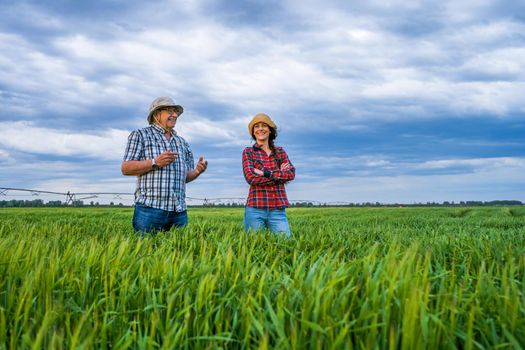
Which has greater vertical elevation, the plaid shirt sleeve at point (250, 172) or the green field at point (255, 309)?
the plaid shirt sleeve at point (250, 172)

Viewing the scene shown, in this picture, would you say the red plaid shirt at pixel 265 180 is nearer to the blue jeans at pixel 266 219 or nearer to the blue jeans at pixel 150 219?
the blue jeans at pixel 266 219

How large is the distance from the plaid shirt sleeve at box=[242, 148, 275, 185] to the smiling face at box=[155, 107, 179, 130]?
3.96 ft

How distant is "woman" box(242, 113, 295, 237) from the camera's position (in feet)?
23.2

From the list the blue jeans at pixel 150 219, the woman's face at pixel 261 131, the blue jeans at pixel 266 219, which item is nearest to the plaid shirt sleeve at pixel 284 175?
A: the blue jeans at pixel 266 219

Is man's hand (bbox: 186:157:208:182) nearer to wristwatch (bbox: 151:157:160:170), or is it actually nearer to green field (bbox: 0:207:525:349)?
wristwatch (bbox: 151:157:160:170)

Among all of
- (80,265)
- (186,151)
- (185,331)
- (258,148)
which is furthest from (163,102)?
(185,331)

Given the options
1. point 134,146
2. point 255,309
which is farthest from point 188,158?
point 255,309

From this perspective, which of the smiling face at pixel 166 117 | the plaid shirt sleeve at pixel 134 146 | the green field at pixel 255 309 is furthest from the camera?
the smiling face at pixel 166 117

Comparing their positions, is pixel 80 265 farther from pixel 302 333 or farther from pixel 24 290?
pixel 302 333

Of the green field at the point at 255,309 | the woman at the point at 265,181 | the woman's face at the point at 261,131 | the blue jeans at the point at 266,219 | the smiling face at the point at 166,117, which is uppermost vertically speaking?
the smiling face at the point at 166,117

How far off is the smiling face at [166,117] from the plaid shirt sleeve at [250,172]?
121cm

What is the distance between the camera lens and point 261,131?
7332 millimetres

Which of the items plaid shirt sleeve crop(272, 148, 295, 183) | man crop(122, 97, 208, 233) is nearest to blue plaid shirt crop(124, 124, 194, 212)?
man crop(122, 97, 208, 233)

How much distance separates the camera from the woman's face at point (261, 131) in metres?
7.33
